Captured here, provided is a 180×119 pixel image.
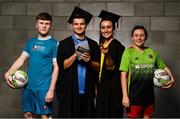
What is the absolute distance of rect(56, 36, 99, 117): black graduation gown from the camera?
365 cm

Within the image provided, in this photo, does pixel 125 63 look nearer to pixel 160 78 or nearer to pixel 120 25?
pixel 160 78

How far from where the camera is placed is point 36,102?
3.81 metres

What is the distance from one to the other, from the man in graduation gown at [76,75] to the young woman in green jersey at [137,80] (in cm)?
31

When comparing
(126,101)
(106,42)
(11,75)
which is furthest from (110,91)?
(11,75)

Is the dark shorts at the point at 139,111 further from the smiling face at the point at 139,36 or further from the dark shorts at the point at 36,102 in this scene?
the dark shorts at the point at 36,102

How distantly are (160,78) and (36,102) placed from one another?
1.28 m

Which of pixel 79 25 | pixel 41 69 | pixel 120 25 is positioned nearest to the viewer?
pixel 79 25

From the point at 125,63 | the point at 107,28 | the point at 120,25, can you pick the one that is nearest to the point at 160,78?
the point at 125,63

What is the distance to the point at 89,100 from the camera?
12.1 ft

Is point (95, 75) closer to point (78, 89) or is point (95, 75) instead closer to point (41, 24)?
point (78, 89)

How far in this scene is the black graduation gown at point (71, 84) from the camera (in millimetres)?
3654

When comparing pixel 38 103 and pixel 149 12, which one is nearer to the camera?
pixel 38 103

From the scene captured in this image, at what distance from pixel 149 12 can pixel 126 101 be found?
1849mm

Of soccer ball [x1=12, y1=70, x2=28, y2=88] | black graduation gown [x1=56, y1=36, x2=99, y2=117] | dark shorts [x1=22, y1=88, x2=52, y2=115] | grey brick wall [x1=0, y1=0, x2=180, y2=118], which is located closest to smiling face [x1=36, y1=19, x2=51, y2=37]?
black graduation gown [x1=56, y1=36, x2=99, y2=117]
